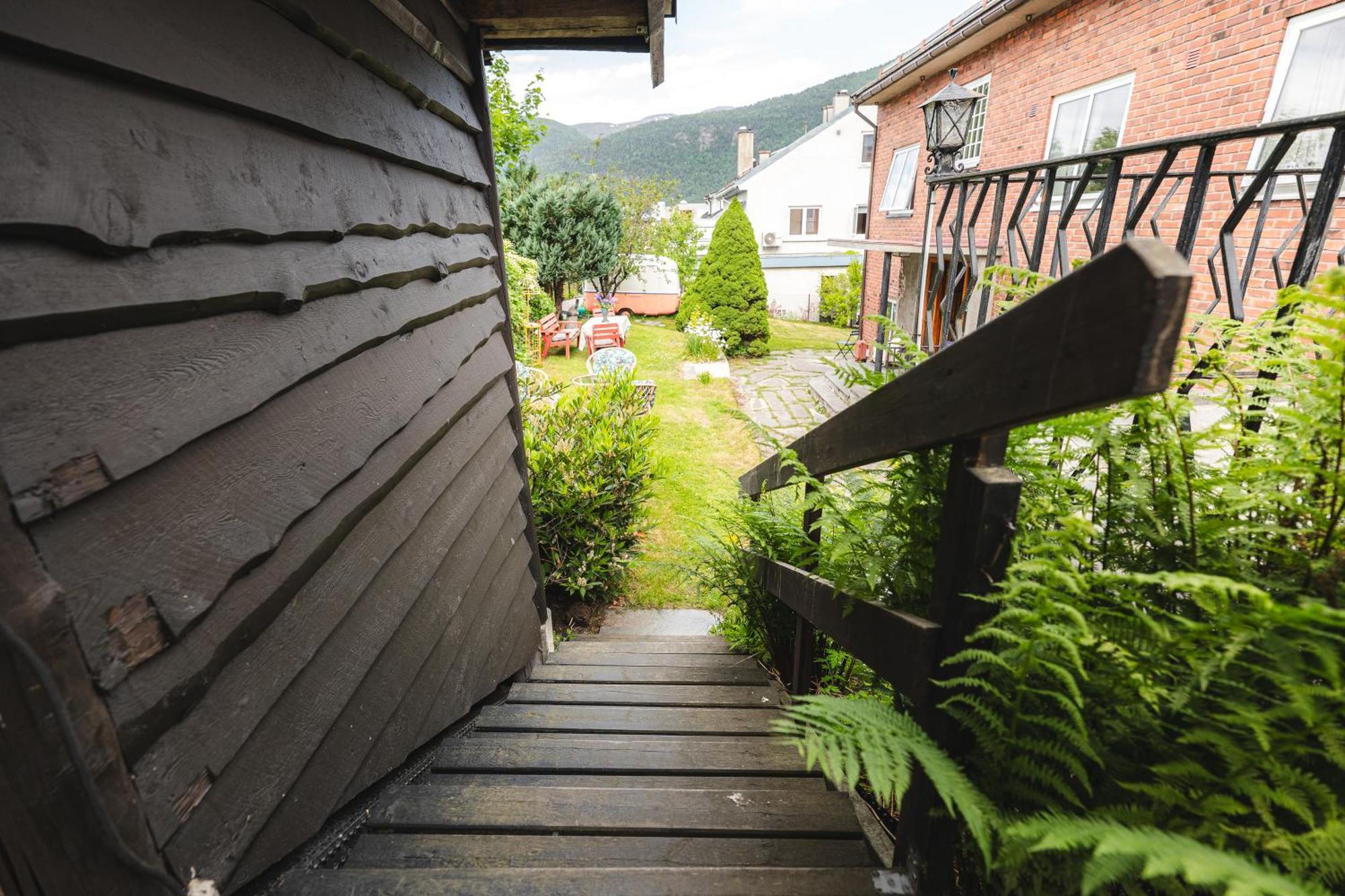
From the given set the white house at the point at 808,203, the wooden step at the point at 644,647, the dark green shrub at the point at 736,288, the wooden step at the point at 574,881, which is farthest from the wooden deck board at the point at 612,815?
the white house at the point at 808,203

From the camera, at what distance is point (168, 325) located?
878 millimetres

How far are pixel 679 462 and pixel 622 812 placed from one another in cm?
600

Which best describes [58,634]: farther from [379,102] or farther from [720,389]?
[720,389]

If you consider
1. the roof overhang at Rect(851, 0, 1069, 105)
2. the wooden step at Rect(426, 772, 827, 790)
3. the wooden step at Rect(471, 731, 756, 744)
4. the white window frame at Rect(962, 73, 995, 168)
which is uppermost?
the roof overhang at Rect(851, 0, 1069, 105)

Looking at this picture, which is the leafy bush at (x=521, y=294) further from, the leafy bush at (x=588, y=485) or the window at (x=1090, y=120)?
the window at (x=1090, y=120)

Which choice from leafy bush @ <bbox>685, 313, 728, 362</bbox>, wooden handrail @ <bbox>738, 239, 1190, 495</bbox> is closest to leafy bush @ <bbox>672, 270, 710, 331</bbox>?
leafy bush @ <bbox>685, 313, 728, 362</bbox>

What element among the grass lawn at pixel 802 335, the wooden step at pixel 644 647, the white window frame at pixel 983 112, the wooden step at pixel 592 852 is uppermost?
the white window frame at pixel 983 112

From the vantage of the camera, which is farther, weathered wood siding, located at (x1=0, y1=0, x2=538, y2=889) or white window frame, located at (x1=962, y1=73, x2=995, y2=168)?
white window frame, located at (x1=962, y1=73, x2=995, y2=168)

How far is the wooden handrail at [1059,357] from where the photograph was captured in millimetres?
584

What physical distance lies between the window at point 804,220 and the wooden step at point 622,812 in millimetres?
24468

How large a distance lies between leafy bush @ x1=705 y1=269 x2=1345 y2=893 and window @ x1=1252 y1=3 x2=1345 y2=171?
213 inches

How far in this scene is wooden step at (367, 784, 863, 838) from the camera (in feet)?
4.59

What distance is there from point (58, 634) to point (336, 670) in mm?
674

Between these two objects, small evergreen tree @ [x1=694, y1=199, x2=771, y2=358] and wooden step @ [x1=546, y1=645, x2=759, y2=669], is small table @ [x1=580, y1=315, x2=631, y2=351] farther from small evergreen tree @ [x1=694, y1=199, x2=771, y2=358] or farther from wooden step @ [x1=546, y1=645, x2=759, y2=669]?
wooden step @ [x1=546, y1=645, x2=759, y2=669]
